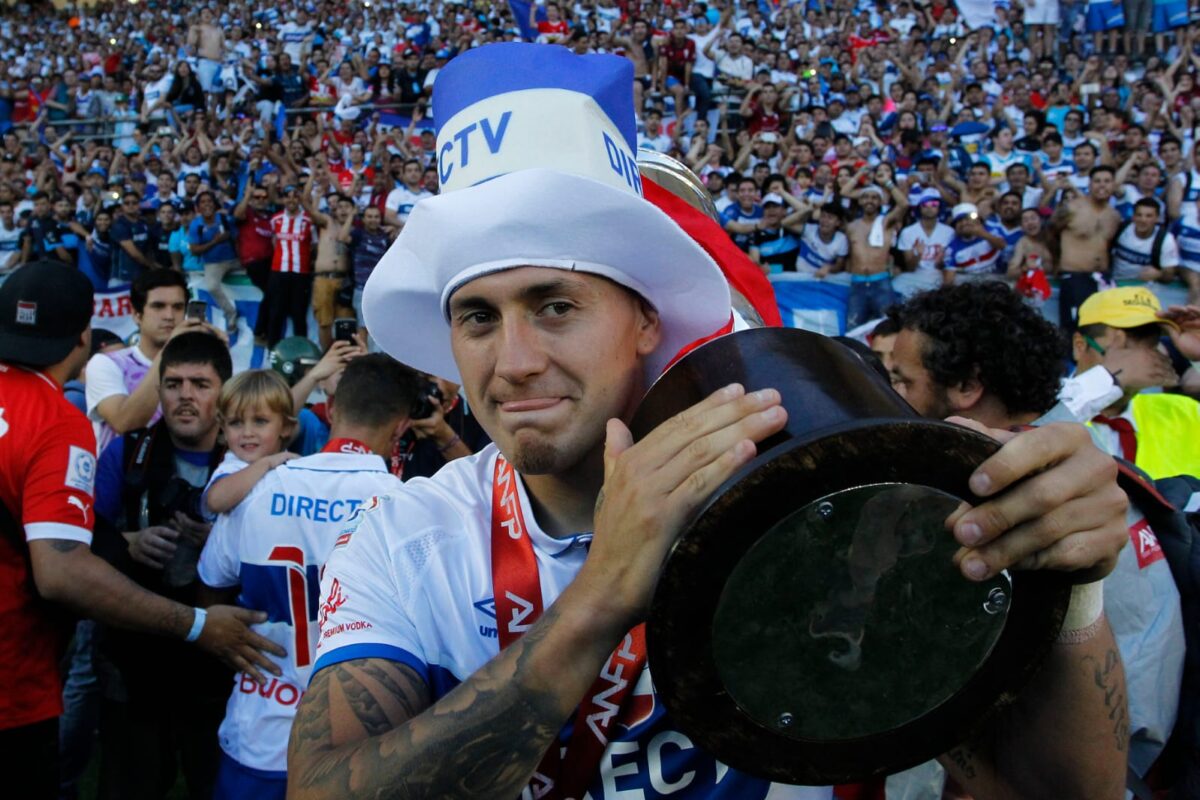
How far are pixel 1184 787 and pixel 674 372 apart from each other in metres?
2.13

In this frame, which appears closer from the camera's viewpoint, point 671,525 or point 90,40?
point 671,525

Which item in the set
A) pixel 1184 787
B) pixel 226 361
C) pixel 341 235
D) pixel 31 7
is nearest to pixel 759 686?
pixel 1184 787

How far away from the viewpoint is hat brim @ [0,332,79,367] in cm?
325

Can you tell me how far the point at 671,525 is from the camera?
111cm

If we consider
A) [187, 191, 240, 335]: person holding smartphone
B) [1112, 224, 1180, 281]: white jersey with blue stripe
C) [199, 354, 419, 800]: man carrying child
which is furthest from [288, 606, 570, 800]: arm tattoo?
[187, 191, 240, 335]: person holding smartphone

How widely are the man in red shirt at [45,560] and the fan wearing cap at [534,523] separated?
5.87 feet

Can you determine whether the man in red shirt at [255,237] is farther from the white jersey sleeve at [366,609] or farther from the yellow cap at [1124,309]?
the white jersey sleeve at [366,609]

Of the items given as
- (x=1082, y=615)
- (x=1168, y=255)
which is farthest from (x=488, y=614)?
(x=1168, y=255)

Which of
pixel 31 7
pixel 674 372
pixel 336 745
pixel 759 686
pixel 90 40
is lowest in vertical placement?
pixel 336 745

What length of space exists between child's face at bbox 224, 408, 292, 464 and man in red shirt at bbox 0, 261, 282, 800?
61cm

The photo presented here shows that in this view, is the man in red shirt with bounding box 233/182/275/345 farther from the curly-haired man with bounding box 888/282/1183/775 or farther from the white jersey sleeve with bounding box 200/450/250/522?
the curly-haired man with bounding box 888/282/1183/775

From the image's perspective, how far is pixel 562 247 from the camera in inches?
63.2

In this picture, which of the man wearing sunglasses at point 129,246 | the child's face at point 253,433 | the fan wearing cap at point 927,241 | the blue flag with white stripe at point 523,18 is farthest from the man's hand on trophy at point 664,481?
the blue flag with white stripe at point 523,18

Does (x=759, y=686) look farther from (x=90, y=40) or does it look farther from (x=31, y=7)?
(x=31, y=7)
